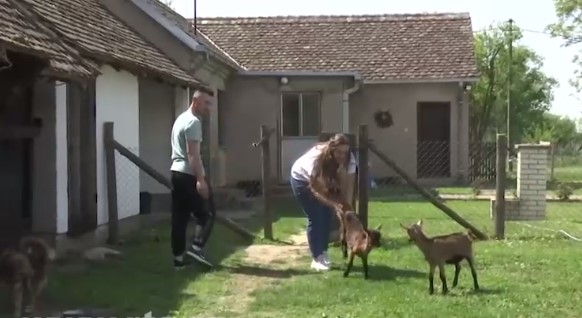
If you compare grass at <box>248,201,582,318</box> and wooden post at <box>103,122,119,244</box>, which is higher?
wooden post at <box>103,122,119,244</box>

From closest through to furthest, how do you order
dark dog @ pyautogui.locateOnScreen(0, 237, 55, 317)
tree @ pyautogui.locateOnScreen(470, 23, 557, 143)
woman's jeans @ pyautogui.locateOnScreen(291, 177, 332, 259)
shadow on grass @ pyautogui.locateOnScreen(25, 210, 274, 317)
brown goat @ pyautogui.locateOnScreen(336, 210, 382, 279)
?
dark dog @ pyautogui.locateOnScreen(0, 237, 55, 317) → shadow on grass @ pyautogui.locateOnScreen(25, 210, 274, 317) → brown goat @ pyautogui.locateOnScreen(336, 210, 382, 279) → woman's jeans @ pyautogui.locateOnScreen(291, 177, 332, 259) → tree @ pyautogui.locateOnScreen(470, 23, 557, 143)

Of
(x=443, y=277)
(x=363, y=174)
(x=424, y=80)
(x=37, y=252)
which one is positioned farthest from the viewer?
(x=424, y=80)

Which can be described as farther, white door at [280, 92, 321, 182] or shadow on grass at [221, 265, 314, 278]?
white door at [280, 92, 321, 182]

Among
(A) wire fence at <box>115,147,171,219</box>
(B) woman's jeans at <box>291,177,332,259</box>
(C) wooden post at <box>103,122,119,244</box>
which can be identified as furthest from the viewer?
(A) wire fence at <box>115,147,171,219</box>

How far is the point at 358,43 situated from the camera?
27656 mm

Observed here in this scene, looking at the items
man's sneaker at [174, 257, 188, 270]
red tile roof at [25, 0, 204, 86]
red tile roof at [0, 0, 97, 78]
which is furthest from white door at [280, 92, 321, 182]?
man's sneaker at [174, 257, 188, 270]

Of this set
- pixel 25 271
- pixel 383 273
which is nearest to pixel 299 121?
pixel 383 273

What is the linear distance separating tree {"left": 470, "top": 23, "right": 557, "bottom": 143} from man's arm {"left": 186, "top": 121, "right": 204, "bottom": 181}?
31.1m

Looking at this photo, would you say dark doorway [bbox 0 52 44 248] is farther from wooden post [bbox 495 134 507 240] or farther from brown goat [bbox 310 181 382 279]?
wooden post [bbox 495 134 507 240]

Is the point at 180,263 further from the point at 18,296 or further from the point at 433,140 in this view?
the point at 433,140

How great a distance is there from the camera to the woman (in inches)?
367

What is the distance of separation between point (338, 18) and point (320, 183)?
19864 mm

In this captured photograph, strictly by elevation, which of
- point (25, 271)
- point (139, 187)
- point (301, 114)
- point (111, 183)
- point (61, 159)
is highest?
point (301, 114)

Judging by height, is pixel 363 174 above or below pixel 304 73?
below
